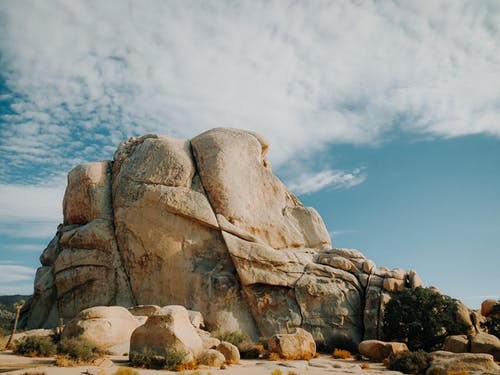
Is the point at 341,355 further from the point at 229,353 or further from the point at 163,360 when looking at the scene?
the point at 163,360

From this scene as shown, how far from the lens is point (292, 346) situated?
18.8 m

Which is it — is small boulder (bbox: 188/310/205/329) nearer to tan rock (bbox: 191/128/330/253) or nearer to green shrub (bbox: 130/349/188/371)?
tan rock (bbox: 191/128/330/253)

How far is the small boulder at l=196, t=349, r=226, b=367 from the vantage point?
49.4 feet

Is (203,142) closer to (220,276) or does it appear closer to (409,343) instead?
(220,276)

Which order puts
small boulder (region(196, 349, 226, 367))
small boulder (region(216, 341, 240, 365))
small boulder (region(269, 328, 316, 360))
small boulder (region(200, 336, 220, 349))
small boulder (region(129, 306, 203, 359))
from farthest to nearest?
small boulder (region(269, 328, 316, 360)) → small boulder (region(200, 336, 220, 349)) → small boulder (region(216, 341, 240, 365)) → small boulder (region(196, 349, 226, 367)) → small boulder (region(129, 306, 203, 359))

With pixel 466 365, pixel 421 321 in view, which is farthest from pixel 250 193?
pixel 466 365

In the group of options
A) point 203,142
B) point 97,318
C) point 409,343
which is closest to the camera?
point 97,318

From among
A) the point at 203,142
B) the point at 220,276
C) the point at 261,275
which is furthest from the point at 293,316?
the point at 203,142

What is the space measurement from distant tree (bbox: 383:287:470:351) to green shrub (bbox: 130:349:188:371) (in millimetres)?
13164

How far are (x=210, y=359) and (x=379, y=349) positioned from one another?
871 centimetres

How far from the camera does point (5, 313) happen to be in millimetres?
37562

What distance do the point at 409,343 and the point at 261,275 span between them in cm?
850

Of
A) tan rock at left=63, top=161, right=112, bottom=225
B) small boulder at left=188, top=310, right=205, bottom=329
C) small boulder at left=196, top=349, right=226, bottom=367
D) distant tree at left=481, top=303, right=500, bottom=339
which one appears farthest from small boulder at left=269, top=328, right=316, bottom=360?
tan rock at left=63, top=161, right=112, bottom=225

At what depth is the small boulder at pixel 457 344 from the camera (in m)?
19.5
